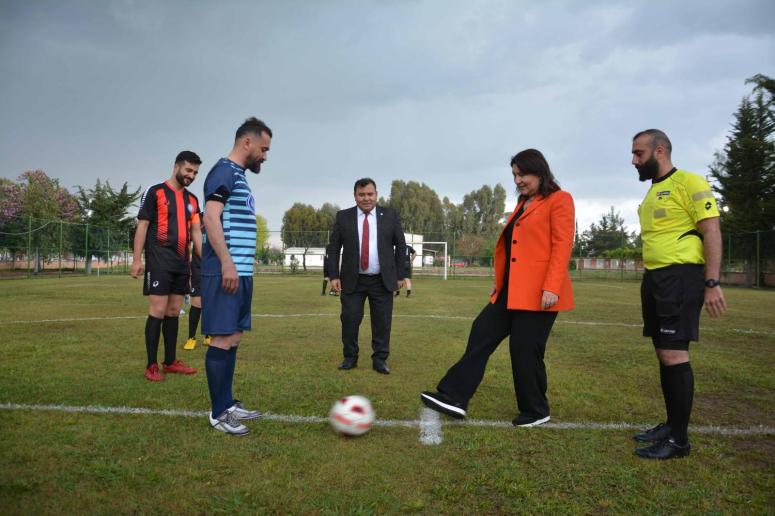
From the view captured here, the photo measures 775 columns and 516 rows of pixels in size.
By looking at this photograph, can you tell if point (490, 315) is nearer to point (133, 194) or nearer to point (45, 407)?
point (45, 407)

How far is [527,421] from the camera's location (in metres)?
3.62

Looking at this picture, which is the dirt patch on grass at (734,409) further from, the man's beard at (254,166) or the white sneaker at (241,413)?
the man's beard at (254,166)

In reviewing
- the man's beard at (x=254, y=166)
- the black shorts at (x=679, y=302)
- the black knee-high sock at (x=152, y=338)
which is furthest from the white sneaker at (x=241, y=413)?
the black shorts at (x=679, y=302)

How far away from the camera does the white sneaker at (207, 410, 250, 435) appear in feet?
10.9

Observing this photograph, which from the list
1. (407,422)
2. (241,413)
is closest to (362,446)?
(407,422)

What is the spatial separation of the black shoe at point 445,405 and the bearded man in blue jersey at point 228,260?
128 cm

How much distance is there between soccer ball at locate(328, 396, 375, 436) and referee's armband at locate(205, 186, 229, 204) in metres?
1.58

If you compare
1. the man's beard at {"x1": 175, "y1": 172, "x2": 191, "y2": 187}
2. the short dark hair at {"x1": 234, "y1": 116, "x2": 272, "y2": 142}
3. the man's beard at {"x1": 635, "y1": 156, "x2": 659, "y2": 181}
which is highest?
the short dark hair at {"x1": 234, "y1": 116, "x2": 272, "y2": 142}

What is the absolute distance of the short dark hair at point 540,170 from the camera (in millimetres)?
3691

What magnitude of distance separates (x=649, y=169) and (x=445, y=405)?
2200 mm

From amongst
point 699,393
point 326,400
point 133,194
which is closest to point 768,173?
point 699,393

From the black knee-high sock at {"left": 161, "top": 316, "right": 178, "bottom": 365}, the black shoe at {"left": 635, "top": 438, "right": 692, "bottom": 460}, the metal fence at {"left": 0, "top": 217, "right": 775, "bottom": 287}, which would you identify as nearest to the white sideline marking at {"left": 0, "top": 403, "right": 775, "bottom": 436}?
the black shoe at {"left": 635, "top": 438, "right": 692, "bottom": 460}

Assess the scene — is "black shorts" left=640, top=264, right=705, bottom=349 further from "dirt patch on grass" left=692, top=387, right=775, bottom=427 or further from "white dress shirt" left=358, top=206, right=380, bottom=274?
"white dress shirt" left=358, top=206, right=380, bottom=274

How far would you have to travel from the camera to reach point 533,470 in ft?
9.36
